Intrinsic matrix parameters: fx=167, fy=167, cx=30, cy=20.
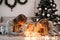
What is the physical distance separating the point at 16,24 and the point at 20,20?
0.29 feet

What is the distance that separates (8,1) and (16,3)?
1.06 ft

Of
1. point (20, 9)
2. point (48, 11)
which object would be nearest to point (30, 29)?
point (48, 11)

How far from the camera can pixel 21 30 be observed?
2.37 meters

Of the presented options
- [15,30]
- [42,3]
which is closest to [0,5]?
[42,3]

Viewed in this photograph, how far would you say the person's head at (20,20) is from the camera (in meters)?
2.26

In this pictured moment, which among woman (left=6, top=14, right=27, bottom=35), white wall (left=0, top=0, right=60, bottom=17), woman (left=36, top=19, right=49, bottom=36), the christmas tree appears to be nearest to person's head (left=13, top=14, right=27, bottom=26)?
woman (left=6, top=14, right=27, bottom=35)

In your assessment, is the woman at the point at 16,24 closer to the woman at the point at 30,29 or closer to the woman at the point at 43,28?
the woman at the point at 30,29

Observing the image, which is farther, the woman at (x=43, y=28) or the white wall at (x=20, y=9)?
the white wall at (x=20, y=9)

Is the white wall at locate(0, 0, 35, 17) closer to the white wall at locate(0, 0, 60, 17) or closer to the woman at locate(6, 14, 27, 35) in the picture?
the white wall at locate(0, 0, 60, 17)

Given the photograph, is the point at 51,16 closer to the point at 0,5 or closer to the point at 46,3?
the point at 46,3

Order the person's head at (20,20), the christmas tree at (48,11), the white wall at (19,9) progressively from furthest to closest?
the white wall at (19,9), the christmas tree at (48,11), the person's head at (20,20)

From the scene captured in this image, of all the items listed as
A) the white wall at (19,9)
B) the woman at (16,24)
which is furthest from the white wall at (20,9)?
the woman at (16,24)

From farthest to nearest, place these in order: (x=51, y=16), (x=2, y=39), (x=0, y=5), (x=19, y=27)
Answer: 1. (x=0, y=5)
2. (x=51, y=16)
3. (x=19, y=27)
4. (x=2, y=39)

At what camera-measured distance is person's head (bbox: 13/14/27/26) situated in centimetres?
226
